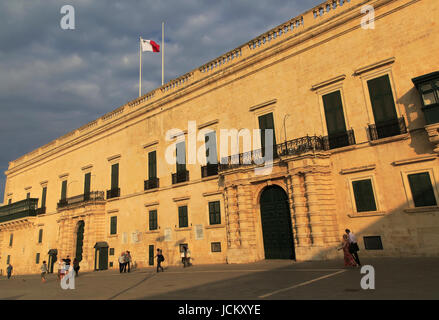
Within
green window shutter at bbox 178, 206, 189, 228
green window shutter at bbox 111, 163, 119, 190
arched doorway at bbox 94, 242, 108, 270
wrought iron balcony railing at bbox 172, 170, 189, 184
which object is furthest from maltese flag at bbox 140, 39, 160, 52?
arched doorway at bbox 94, 242, 108, 270

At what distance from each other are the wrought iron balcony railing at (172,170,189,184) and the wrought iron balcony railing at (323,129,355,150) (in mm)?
10944

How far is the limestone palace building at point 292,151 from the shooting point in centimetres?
1489

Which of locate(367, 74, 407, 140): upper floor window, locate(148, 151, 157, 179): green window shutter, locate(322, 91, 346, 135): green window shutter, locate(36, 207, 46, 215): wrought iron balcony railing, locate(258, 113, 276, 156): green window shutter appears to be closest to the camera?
locate(367, 74, 407, 140): upper floor window

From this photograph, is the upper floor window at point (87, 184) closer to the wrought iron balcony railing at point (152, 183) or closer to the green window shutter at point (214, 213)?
the wrought iron balcony railing at point (152, 183)

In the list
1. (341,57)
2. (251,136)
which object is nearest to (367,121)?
(341,57)

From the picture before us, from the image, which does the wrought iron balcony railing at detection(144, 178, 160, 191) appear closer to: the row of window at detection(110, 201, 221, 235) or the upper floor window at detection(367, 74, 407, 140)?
the row of window at detection(110, 201, 221, 235)

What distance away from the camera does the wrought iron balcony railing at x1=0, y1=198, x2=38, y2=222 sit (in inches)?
1521

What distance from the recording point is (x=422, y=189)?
1423 cm

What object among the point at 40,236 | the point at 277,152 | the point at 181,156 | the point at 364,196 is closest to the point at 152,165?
the point at 181,156

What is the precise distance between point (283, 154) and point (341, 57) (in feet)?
21.2

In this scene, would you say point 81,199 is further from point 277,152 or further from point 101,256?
point 277,152

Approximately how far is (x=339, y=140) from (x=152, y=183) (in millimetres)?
15764

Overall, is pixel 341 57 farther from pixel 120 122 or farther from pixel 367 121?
pixel 120 122
